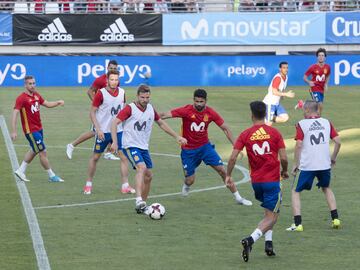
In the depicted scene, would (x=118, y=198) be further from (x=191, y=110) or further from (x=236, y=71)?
(x=236, y=71)

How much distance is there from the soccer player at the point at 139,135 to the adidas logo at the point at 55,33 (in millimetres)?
28916

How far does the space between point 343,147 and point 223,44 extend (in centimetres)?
2192

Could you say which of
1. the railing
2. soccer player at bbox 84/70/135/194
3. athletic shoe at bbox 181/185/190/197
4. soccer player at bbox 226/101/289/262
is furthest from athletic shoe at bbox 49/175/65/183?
the railing

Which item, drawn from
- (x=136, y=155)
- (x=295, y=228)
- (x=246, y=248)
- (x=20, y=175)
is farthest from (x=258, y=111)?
(x=20, y=175)

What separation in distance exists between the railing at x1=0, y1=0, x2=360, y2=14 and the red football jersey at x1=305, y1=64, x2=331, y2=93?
15742 millimetres

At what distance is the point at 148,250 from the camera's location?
13.1 meters

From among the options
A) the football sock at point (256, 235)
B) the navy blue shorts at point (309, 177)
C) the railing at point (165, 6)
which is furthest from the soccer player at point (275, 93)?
the railing at point (165, 6)

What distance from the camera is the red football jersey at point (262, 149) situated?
12.6 m

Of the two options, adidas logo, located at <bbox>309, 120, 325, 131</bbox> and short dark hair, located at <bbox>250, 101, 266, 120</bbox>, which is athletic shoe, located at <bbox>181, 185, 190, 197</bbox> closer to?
adidas logo, located at <bbox>309, 120, 325, 131</bbox>

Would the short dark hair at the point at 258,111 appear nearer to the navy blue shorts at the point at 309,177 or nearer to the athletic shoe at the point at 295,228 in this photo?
the navy blue shorts at the point at 309,177

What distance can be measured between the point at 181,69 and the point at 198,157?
26.2 meters

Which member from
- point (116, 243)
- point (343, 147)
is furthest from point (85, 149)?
point (116, 243)

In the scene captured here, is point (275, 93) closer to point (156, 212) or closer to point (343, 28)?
point (156, 212)

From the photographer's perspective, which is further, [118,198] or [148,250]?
[118,198]
